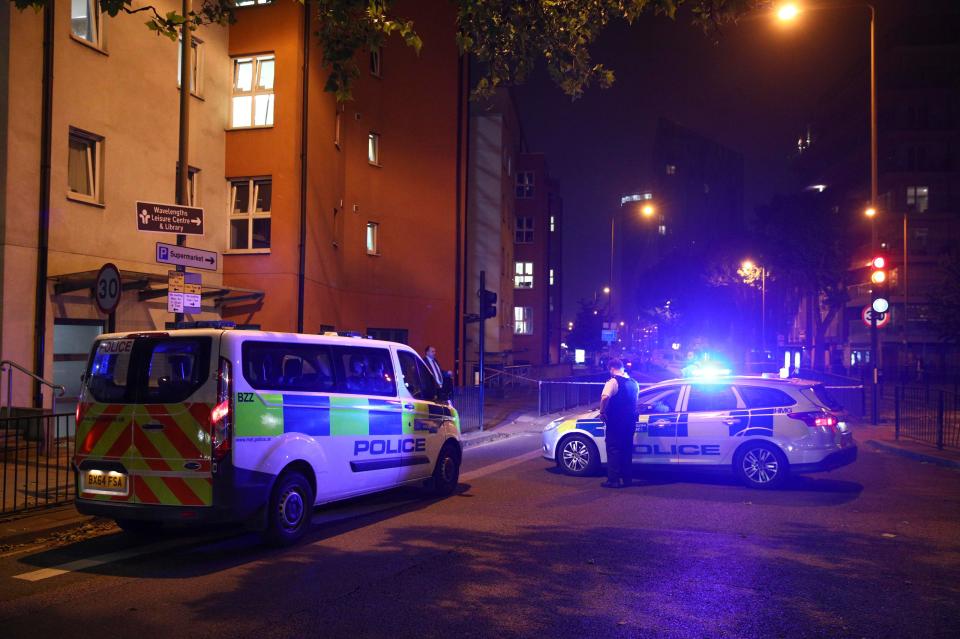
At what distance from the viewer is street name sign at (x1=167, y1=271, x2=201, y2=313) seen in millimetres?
10711

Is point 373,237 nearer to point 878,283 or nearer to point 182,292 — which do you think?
point 182,292

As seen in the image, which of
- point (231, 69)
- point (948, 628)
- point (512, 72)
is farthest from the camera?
point (231, 69)

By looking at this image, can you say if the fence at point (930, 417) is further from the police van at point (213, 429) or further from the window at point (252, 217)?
the window at point (252, 217)

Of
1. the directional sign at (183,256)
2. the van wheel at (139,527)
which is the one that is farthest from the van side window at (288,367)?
the directional sign at (183,256)

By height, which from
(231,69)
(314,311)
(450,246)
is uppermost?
(231,69)

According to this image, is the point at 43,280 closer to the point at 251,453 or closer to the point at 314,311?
the point at 314,311

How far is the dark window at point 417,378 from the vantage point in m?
9.83

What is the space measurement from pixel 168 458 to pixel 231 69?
49.1 feet

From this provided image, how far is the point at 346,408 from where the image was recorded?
8.52 metres

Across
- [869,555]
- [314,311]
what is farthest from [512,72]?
[314,311]

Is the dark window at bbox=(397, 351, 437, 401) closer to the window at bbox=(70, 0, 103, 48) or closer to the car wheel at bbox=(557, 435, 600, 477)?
the car wheel at bbox=(557, 435, 600, 477)

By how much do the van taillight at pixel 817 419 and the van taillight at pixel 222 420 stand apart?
766 centimetres

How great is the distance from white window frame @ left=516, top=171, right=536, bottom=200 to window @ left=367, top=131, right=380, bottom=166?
30.7 m

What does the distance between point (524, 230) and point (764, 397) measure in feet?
145
